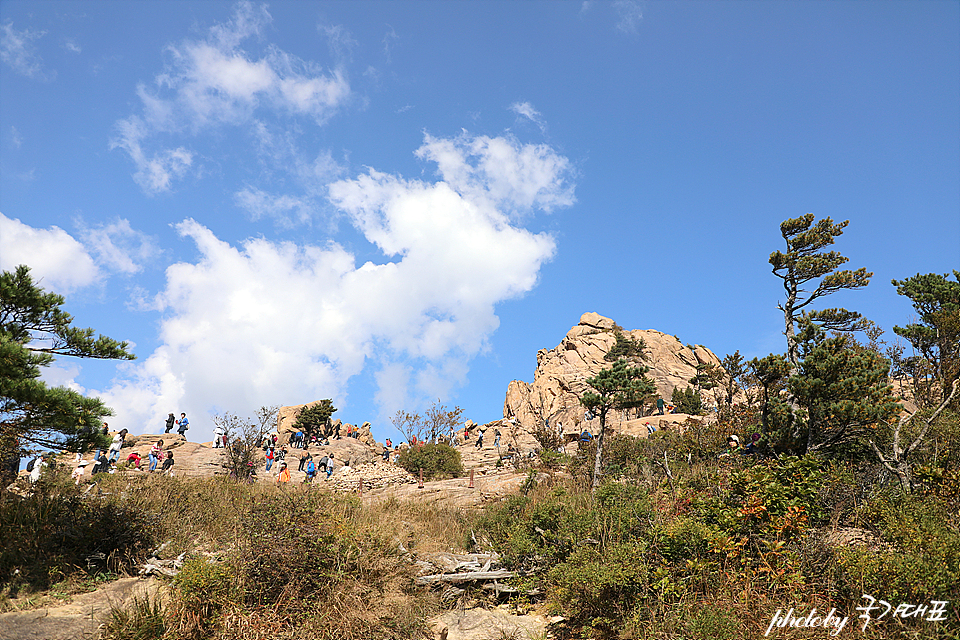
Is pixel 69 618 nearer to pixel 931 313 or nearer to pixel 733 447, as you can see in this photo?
pixel 733 447

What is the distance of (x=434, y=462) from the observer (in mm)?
29062

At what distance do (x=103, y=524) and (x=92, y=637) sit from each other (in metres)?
3.49

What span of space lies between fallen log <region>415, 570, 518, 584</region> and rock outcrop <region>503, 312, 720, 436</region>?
41.9 meters

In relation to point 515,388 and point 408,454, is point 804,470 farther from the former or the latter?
point 515,388

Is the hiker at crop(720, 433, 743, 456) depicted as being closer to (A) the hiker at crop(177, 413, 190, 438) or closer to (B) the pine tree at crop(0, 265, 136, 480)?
(B) the pine tree at crop(0, 265, 136, 480)

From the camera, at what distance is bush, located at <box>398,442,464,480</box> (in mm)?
28203

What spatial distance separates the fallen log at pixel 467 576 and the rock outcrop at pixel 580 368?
41.9m

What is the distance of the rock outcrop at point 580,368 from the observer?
5831 centimetres

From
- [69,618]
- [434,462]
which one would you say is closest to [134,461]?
[434,462]

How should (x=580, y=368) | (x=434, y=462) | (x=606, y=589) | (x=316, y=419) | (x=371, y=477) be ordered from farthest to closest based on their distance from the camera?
1. (x=580, y=368)
2. (x=316, y=419)
3. (x=434, y=462)
4. (x=371, y=477)
5. (x=606, y=589)

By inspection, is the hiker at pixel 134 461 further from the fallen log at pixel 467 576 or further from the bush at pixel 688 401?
the bush at pixel 688 401

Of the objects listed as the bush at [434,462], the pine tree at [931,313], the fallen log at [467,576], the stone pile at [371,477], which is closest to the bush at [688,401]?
the pine tree at [931,313]

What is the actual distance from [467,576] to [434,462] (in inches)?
816

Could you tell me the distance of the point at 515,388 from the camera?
68250mm
